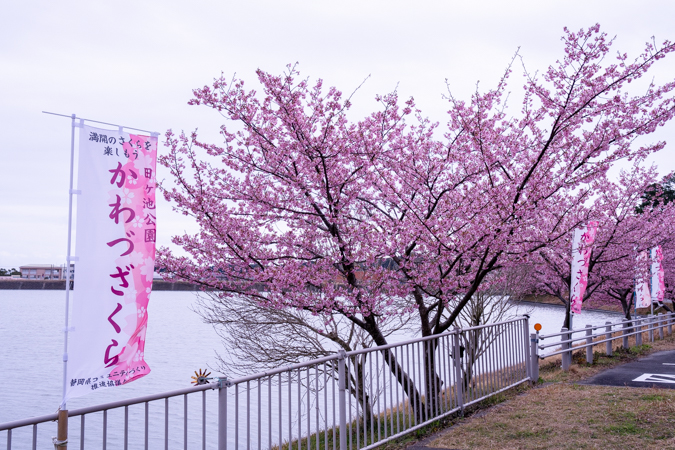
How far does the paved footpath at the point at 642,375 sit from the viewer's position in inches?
→ 407

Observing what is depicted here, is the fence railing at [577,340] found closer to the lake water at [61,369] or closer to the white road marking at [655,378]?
the white road marking at [655,378]

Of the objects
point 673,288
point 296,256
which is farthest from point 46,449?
point 673,288

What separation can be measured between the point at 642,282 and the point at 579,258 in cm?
918

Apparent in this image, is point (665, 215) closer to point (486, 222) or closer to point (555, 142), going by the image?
point (555, 142)

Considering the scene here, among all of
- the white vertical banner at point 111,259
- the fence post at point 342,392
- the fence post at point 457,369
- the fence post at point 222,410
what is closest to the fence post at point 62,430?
the white vertical banner at point 111,259

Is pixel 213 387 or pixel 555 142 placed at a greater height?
pixel 555 142

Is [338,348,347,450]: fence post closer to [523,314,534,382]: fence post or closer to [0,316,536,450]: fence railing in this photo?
[0,316,536,450]: fence railing

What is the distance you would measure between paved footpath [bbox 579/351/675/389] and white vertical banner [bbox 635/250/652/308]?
5.04m

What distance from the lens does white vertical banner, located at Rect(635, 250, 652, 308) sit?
1870cm

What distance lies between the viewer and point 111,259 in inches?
162

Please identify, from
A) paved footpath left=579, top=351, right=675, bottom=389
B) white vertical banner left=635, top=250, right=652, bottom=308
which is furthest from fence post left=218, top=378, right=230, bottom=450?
white vertical banner left=635, top=250, right=652, bottom=308

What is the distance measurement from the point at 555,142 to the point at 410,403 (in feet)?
14.8

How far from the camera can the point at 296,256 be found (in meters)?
8.93

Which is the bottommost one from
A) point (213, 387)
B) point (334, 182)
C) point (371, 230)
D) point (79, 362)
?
point (213, 387)
